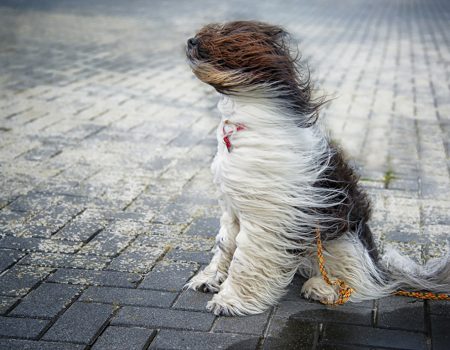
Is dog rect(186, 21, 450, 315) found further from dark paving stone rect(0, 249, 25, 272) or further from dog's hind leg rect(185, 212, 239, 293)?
dark paving stone rect(0, 249, 25, 272)

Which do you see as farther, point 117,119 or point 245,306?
point 117,119

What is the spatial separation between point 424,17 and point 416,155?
12667mm

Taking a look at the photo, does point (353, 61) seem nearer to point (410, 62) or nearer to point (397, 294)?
point (410, 62)

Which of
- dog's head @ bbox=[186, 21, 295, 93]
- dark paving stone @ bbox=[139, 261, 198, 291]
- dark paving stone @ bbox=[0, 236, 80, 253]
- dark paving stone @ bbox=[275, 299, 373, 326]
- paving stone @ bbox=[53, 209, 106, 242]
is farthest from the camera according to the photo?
paving stone @ bbox=[53, 209, 106, 242]

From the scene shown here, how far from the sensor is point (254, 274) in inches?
125

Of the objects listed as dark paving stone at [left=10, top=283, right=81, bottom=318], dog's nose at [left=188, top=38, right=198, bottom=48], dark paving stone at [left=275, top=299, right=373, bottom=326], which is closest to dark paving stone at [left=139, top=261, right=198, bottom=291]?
dark paving stone at [left=10, top=283, right=81, bottom=318]

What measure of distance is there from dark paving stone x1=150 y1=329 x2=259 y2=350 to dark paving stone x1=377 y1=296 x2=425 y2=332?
0.64m

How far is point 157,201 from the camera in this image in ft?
16.0

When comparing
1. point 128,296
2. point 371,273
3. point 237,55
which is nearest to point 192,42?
point 237,55

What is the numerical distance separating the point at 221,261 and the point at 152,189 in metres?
1.78

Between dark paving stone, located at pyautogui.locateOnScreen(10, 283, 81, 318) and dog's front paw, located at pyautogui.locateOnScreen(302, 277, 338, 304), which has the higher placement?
dog's front paw, located at pyautogui.locateOnScreen(302, 277, 338, 304)

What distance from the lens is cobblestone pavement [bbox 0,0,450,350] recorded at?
3.14 metres

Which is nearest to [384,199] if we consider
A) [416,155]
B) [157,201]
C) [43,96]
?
[416,155]

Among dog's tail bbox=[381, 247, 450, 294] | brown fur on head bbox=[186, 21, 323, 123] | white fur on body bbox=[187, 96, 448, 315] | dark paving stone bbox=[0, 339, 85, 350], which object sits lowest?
dark paving stone bbox=[0, 339, 85, 350]
